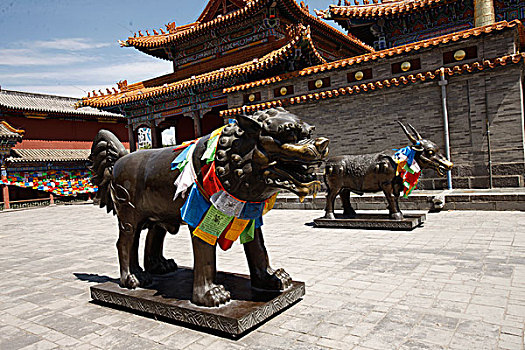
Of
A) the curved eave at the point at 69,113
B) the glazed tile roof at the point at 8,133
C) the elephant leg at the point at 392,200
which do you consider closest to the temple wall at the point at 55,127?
the curved eave at the point at 69,113

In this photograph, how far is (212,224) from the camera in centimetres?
320

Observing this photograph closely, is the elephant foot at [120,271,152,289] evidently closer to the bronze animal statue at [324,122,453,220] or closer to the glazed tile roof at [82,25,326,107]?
the bronze animal statue at [324,122,453,220]

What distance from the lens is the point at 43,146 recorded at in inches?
941

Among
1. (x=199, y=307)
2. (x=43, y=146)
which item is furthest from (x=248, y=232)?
(x=43, y=146)

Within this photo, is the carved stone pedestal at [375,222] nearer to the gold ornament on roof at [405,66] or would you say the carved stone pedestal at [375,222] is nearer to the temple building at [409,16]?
the gold ornament on roof at [405,66]

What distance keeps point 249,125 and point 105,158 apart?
2159mm

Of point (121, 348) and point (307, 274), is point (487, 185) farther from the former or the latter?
point (121, 348)

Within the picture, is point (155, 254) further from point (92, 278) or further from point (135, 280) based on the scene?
point (92, 278)

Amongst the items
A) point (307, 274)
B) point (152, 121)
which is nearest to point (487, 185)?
point (307, 274)

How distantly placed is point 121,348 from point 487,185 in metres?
10.1

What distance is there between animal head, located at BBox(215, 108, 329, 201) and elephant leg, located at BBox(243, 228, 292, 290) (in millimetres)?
671

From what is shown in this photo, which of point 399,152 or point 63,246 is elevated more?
point 399,152

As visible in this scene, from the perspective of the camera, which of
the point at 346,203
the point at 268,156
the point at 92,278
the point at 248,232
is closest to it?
the point at 268,156

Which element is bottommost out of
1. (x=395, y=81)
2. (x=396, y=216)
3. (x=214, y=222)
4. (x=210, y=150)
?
(x=396, y=216)
